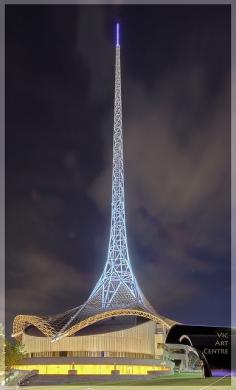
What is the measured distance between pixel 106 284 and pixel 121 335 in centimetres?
955

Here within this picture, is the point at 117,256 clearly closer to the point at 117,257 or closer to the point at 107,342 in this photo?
the point at 117,257

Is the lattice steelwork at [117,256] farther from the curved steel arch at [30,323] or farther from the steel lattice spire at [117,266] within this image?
the curved steel arch at [30,323]

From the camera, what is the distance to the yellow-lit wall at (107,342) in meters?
79.8

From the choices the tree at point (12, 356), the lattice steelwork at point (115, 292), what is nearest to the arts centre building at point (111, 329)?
the lattice steelwork at point (115, 292)

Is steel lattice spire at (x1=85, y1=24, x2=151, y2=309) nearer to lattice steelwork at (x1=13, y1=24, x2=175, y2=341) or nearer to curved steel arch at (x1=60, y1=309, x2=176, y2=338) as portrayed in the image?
lattice steelwork at (x1=13, y1=24, x2=175, y2=341)

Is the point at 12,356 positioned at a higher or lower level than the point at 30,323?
lower

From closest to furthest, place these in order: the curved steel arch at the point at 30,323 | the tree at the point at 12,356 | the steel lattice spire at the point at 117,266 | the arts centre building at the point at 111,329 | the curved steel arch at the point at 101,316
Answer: the tree at the point at 12,356 < the arts centre building at the point at 111,329 < the curved steel arch at the point at 101,316 < the curved steel arch at the point at 30,323 < the steel lattice spire at the point at 117,266

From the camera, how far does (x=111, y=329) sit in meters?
81.3

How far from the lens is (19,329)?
3529 inches

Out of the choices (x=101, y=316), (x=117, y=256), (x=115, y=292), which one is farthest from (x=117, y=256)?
(x=101, y=316)

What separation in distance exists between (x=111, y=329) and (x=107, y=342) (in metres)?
2.01

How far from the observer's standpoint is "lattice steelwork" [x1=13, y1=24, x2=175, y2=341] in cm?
8006

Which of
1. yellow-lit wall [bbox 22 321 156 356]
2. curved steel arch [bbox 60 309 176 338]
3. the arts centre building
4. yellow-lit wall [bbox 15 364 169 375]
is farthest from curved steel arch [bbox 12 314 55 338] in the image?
yellow-lit wall [bbox 15 364 169 375]

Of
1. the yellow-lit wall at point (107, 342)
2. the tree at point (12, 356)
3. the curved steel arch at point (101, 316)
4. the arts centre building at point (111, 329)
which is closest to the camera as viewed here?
the tree at point (12, 356)
